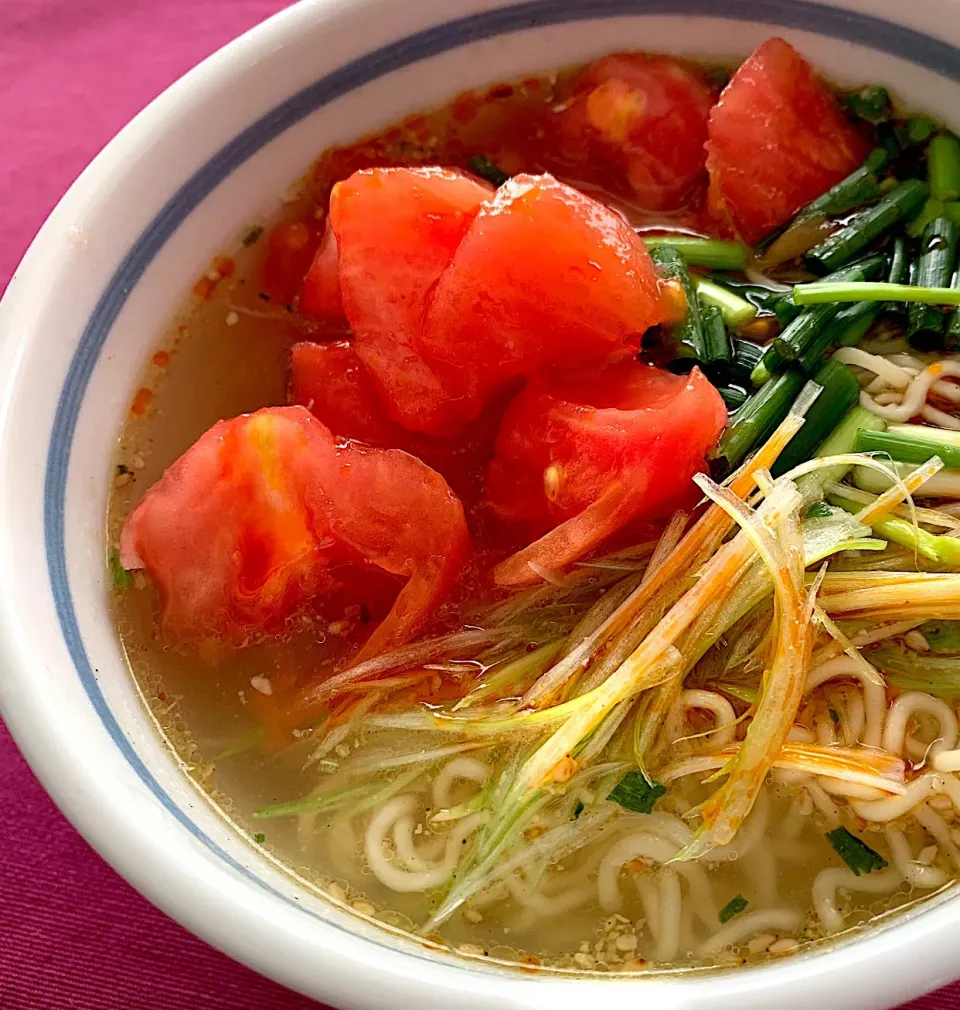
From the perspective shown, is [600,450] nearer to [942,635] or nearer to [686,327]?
[686,327]

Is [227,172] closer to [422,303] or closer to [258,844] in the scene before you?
[422,303]

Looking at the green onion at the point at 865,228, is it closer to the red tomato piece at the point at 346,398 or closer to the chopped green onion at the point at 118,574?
the red tomato piece at the point at 346,398

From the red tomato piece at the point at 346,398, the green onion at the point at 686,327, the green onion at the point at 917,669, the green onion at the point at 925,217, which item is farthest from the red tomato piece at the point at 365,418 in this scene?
the green onion at the point at 925,217

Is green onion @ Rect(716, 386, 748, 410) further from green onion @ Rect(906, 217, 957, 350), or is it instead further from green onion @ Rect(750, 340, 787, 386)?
green onion @ Rect(906, 217, 957, 350)

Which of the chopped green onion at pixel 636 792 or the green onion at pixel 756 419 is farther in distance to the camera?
the green onion at pixel 756 419

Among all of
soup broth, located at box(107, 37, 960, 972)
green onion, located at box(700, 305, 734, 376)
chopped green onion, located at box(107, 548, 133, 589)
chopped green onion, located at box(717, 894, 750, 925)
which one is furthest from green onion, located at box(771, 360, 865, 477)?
chopped green onion, located at box(107, 548, 133, 589)

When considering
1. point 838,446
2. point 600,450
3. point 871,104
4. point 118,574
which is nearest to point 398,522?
point 600,450
